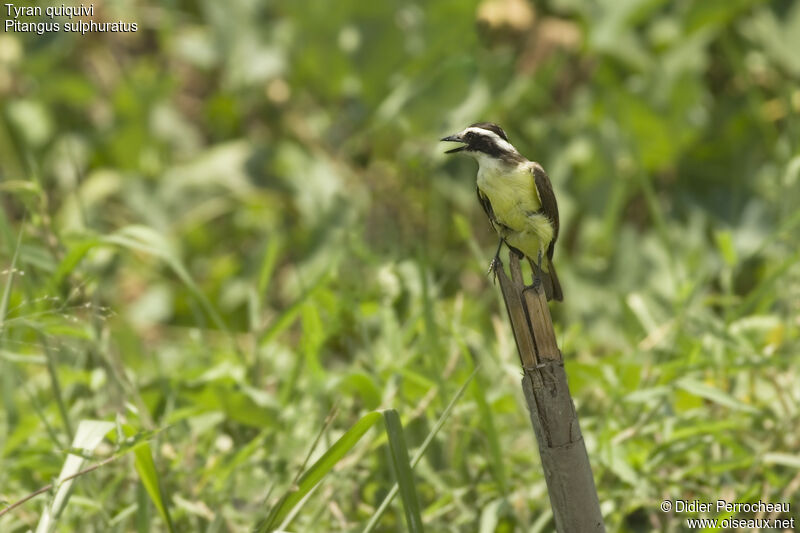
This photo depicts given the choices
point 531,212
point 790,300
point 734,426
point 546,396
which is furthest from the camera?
point 790,300

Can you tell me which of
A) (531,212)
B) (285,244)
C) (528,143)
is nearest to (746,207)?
(528,143)

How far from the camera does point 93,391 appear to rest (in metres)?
2.64

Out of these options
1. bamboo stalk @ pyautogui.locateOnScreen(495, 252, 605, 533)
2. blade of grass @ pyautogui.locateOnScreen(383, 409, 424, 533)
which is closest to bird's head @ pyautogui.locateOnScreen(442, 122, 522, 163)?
bamboo stalk @ pyautogui.locateOnScreen(495, 252, 605, 533)

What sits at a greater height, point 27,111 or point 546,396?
point 27,111

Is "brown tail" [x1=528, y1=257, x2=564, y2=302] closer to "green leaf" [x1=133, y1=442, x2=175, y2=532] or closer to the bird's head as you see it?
the bird's head

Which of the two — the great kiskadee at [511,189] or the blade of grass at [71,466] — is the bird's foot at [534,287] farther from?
the blade of grass at [71,466]

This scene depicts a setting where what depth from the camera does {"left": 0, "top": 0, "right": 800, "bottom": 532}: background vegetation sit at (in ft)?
7.61

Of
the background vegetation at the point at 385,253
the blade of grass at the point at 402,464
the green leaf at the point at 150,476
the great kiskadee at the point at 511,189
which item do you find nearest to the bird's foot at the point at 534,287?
the great kiskadee at the point at 511,189

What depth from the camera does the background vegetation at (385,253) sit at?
232 cm

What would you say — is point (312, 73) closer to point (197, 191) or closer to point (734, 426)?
point (197, 191)

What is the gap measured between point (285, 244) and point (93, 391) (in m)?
2.13

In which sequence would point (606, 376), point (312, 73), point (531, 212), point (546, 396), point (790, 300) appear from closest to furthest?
point (546, 396) → point (531, 212) → point (606, 376) → point (790, 300) → point (312, 73)

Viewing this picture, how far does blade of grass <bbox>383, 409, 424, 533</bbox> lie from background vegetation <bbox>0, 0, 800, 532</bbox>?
1.60ft

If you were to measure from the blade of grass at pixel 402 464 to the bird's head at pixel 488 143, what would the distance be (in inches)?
22.6
